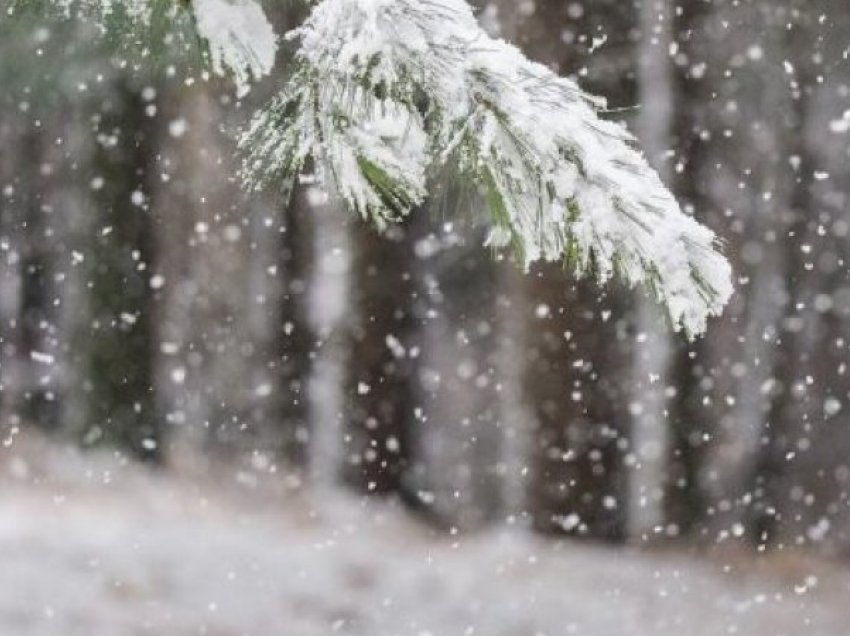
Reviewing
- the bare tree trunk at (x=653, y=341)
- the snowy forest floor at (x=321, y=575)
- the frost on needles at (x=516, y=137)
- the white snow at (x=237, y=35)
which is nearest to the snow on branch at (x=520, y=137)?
the frost on needles at (x=516, y=137)

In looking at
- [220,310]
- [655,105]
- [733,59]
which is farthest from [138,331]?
[733,59]

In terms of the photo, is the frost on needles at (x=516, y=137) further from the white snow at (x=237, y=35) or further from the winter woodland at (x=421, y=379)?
the winter woodland at (x=421, y=379)

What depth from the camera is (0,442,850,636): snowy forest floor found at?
681 cm

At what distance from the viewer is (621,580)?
7809 millimetres

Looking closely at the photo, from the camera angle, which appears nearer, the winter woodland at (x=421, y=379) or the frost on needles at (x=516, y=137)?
the frost on needles at (x=516, y=137)

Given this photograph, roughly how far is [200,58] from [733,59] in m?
8.08

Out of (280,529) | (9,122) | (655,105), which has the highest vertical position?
(9,122)

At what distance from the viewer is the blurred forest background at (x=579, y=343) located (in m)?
8.80

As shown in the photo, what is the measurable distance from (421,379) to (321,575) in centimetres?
229

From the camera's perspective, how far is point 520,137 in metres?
1.56

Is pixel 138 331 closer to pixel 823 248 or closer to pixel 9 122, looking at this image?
pixel 9 122

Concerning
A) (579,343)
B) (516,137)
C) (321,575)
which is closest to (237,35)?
(516,137)

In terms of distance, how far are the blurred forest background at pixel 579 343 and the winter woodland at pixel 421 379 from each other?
0.02m

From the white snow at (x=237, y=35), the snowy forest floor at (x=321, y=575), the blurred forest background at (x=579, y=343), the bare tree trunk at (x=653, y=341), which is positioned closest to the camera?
the white snow at (x=237, y=35)
